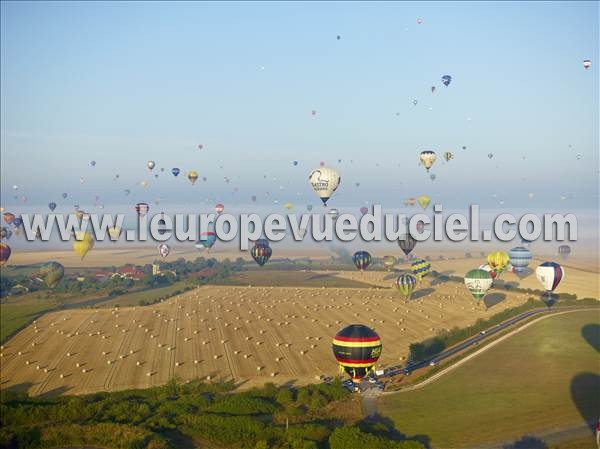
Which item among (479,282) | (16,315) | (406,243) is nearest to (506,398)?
(479,282)

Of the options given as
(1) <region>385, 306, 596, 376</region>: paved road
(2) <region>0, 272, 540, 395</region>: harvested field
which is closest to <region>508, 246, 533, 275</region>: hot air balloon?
(2) <region>0, 272, 540, 395</region>: harvested field

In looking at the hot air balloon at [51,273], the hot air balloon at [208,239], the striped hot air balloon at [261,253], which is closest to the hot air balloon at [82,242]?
the hot air balloon at [51,273]

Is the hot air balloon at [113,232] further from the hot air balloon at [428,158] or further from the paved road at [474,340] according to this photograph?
the paved road at [474,340]

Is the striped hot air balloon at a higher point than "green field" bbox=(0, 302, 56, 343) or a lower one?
higher

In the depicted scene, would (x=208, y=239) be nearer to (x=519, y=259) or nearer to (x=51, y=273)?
(x=51, y=273)

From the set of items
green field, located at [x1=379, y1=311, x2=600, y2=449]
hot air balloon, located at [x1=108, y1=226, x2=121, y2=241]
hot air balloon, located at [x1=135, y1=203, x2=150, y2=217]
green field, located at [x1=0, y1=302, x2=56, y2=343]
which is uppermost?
hot air balloon, located at [x1=135, y1=203, x2=150, y2=217]

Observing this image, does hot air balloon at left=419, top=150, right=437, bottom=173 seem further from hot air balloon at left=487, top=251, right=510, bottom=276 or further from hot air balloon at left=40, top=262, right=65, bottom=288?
hot air balloon at left=40, top=262, right=65, bottom=288

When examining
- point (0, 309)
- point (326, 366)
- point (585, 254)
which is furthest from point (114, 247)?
point (326, 366)
